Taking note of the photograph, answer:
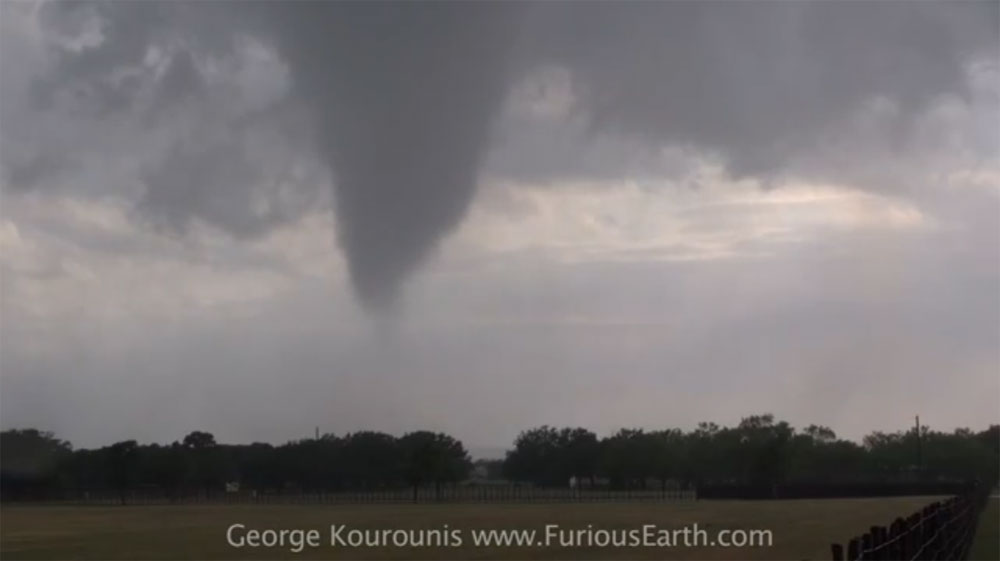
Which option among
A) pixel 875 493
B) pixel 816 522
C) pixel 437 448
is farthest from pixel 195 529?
pixel 437 448

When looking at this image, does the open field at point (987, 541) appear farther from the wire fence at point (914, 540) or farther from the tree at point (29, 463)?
the tree at point (29, 463)

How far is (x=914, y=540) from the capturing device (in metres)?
18.8

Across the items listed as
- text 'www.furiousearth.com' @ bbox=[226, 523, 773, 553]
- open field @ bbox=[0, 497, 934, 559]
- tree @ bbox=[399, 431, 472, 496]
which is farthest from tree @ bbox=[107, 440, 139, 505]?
text 'www.furiousearth.com' @ bbox=[226, 523, 773, 553]

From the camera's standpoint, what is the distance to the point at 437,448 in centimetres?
17950

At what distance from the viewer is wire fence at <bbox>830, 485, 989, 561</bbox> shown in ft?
44.6

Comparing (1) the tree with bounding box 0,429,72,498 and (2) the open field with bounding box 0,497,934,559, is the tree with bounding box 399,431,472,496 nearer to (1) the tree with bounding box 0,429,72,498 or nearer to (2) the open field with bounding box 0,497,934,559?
(1) the tree with bounding box 0,429,72,498

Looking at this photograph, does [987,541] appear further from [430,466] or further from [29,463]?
[29,463]

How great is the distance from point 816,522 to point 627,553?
27.9 metres

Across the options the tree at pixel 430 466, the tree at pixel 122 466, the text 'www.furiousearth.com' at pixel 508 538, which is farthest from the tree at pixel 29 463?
the text 'www.furiousearth.com' at pixel 508 538

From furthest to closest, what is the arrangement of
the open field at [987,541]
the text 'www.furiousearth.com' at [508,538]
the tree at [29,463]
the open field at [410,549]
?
1. the tree at [29,463]
2. the text 'www.furiousearth.com' at [508,538]
3. the open field at [410,549]
4. the open field at [987,541]

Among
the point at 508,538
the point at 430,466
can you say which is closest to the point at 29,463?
the point at 430,466

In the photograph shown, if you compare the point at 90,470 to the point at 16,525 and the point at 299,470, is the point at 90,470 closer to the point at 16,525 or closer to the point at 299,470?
the point at 299,470

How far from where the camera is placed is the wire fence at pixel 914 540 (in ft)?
44.6

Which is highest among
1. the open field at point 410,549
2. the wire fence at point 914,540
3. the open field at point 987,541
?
the wire fence at point 914,540
